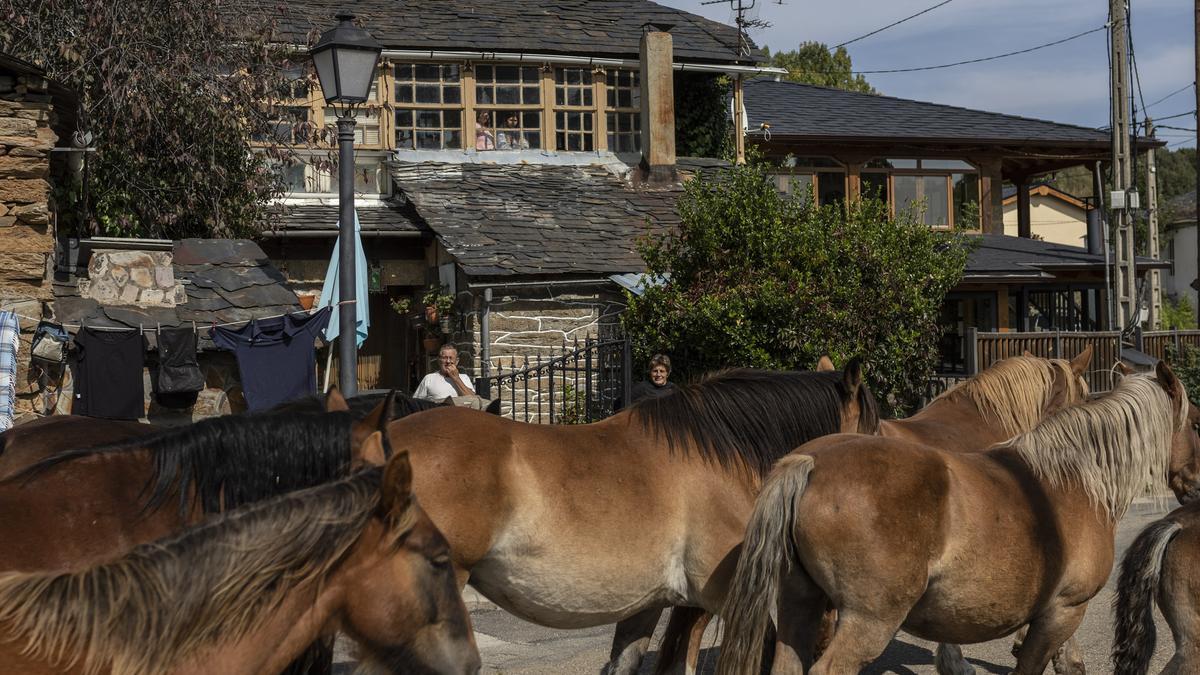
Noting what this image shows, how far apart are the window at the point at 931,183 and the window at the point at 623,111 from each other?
6879mm

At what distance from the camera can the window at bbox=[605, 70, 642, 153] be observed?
1966 cm

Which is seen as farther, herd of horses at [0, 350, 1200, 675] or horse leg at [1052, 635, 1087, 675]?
horse leg at [1052, 635, 1087, 675]

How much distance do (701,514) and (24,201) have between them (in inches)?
280

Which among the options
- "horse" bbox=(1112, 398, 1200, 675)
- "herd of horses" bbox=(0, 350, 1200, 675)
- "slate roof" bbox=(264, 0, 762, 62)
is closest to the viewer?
"herd of horses" bbox=(0, 350, 1200, 675)

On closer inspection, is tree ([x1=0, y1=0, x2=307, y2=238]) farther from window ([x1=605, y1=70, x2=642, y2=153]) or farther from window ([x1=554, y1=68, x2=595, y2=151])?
window ([x1=605, y1=70, x2=642, y2=153])

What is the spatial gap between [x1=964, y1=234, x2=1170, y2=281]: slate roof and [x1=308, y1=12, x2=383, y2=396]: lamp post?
48.8 ft

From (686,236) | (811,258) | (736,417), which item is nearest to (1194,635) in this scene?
(736,417)

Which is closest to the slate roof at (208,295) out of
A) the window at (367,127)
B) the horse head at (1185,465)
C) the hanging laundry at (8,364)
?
the hanging laundry at (8,364)

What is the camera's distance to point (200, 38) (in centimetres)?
1423

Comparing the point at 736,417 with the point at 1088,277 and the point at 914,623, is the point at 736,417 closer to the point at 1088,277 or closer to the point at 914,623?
the point at 914,623

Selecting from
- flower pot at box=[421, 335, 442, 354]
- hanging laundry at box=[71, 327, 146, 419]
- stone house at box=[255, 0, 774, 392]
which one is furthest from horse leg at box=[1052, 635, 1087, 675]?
flower pot at box=[421, 335, 442, 354]

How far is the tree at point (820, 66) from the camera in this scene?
43.9 meters

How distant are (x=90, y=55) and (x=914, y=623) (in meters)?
11.9

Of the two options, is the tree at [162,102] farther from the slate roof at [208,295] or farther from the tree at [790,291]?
the tree at [790,291]
